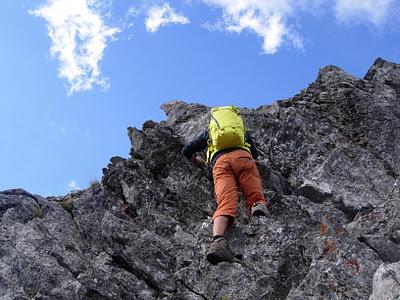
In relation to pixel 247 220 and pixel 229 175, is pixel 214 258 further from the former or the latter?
pixel 229 175

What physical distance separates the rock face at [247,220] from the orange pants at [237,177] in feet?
1.93

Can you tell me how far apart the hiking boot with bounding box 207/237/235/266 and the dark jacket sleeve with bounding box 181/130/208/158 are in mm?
3798

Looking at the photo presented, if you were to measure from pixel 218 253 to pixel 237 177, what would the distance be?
241 centimetres

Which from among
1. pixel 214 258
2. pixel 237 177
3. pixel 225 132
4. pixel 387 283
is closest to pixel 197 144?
pixel 225 132

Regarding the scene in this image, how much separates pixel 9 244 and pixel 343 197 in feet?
28.0

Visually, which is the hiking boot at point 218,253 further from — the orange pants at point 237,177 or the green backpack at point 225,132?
the green backpack at point 225,132

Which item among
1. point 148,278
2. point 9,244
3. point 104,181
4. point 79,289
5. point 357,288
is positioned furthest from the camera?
point 104,181

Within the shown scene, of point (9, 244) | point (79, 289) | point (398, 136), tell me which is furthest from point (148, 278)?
point (398, 136)

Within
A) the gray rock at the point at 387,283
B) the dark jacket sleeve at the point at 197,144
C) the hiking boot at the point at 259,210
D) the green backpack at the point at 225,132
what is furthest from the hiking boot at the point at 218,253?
the dark jacket sleeve at the point at 197,144

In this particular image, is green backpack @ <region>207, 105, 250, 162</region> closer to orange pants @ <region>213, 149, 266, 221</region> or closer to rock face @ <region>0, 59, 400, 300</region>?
orange pants @ <region>213, 149, 266, 221</region>

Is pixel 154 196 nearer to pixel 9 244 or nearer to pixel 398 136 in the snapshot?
pixel 9 244

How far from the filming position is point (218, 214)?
506 inches

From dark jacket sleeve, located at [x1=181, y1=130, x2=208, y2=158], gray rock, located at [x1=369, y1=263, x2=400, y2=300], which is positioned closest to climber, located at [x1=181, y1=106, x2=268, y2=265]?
dark jacket sleeve, located at [x1=181, y1=130, x2=208, y2=158]

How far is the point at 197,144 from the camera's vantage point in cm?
1564
